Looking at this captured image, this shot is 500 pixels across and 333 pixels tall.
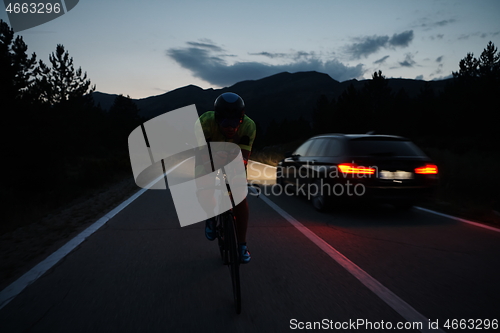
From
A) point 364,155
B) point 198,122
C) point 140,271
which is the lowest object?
point 140,271

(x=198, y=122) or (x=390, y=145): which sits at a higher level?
(x=198, y=122)

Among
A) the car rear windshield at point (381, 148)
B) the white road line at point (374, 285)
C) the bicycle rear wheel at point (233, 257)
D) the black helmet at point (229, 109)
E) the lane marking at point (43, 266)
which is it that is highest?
the black helmet at point (229, 109)

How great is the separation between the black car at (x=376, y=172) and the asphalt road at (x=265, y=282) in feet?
2.63

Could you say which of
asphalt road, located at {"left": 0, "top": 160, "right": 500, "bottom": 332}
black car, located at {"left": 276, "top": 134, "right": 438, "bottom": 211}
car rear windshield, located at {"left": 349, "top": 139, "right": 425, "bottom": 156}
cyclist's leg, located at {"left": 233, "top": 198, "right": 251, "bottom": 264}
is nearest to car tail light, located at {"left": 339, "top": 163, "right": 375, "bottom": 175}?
black car, located at {"left": 276, "top": 134, "right": 438, "bottom": 211}

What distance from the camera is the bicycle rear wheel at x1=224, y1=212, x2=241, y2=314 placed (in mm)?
2988

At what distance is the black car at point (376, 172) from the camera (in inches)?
269

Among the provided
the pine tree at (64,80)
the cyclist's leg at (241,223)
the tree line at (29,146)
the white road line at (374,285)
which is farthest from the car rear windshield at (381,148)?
the pine tree at (64,80)

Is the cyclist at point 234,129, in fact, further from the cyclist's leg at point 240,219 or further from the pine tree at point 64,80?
the pine tree at point 64,80

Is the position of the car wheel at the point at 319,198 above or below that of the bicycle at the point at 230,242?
below

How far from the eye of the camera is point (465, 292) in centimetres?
343

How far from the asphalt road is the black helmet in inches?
64.4

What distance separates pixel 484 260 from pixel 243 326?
3.34m

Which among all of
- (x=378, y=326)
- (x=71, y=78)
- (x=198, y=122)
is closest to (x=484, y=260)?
(x=378, y=326)

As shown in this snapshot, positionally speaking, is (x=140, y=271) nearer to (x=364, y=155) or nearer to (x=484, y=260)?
(x=484, y=260)
